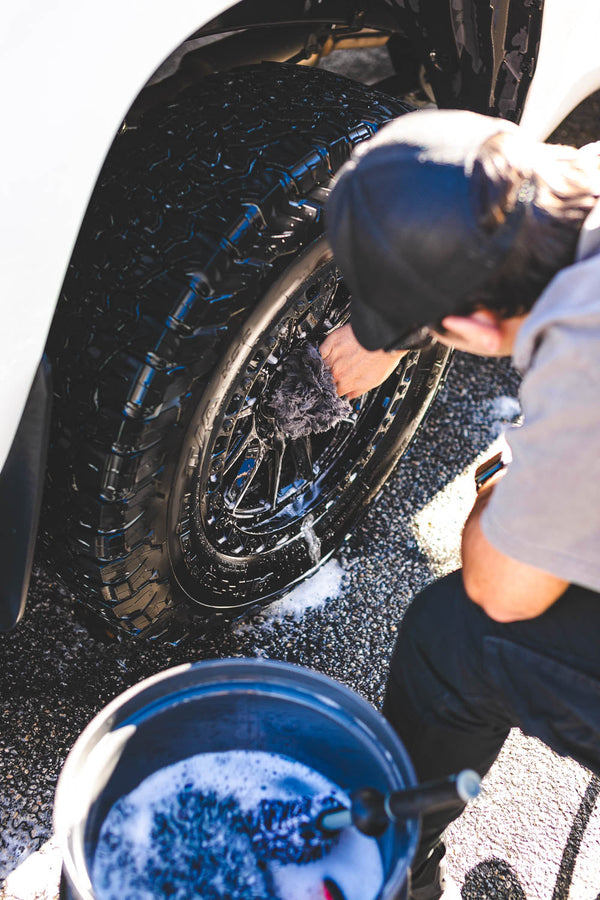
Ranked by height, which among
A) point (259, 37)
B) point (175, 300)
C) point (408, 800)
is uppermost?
point (259, 37)

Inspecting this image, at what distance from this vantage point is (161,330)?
3.89ft

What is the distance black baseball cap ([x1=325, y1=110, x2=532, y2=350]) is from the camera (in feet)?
2.83

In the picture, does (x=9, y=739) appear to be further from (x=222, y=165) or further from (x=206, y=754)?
(x=222, y=165)

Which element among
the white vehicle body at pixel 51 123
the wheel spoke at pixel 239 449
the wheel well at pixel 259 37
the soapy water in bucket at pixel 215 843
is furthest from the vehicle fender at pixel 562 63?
the soapy water in bucket at pixel 215 843

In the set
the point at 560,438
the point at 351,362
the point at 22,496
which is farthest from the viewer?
the point at 351,362

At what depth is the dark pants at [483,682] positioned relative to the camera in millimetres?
1069

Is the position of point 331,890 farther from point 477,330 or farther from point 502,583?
point 477,330

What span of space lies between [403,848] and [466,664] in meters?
0.29

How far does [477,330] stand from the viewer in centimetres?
95

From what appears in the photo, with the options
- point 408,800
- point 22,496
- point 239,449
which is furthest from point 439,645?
point 22,496

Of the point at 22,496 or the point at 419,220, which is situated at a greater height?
the point at 419,220

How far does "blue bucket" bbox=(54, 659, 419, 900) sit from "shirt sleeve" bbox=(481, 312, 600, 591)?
11.7 inches

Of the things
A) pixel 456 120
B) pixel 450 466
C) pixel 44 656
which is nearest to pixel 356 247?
pixel 456 120

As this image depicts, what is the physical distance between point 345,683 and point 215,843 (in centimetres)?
70
